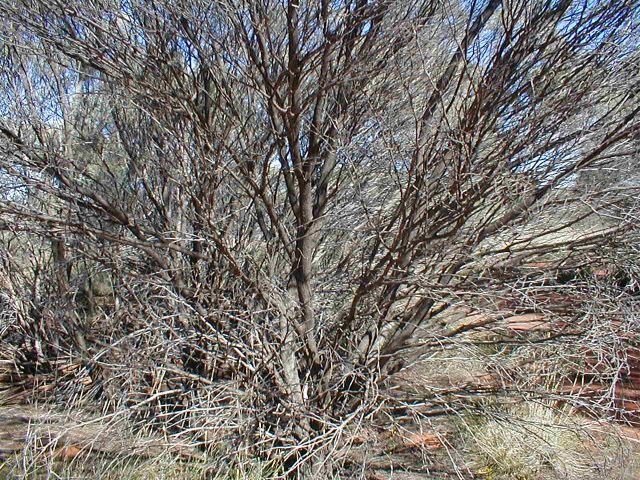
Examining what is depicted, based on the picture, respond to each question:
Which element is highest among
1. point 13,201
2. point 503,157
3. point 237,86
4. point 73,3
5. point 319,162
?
point 73,3

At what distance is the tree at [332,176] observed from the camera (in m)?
4.03

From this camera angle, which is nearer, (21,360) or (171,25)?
(171,25)

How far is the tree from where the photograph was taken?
403cm

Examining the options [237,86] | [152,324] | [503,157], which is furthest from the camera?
[237,86]

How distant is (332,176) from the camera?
17.6 feet

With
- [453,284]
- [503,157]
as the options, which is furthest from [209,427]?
[503,157]

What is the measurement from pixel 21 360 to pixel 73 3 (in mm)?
3858

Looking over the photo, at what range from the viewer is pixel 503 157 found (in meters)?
3.98

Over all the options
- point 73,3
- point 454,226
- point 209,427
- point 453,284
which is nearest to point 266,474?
point 209,427

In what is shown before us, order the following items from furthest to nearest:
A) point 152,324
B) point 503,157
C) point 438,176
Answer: point 152,324 < point 438,176 < point 503,157

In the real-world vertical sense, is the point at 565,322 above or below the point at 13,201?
below

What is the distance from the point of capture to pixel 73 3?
424 cm

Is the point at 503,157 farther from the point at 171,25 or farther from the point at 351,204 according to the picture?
the point at 171,25

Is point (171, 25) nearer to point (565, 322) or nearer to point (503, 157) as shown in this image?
point (503, 157)
